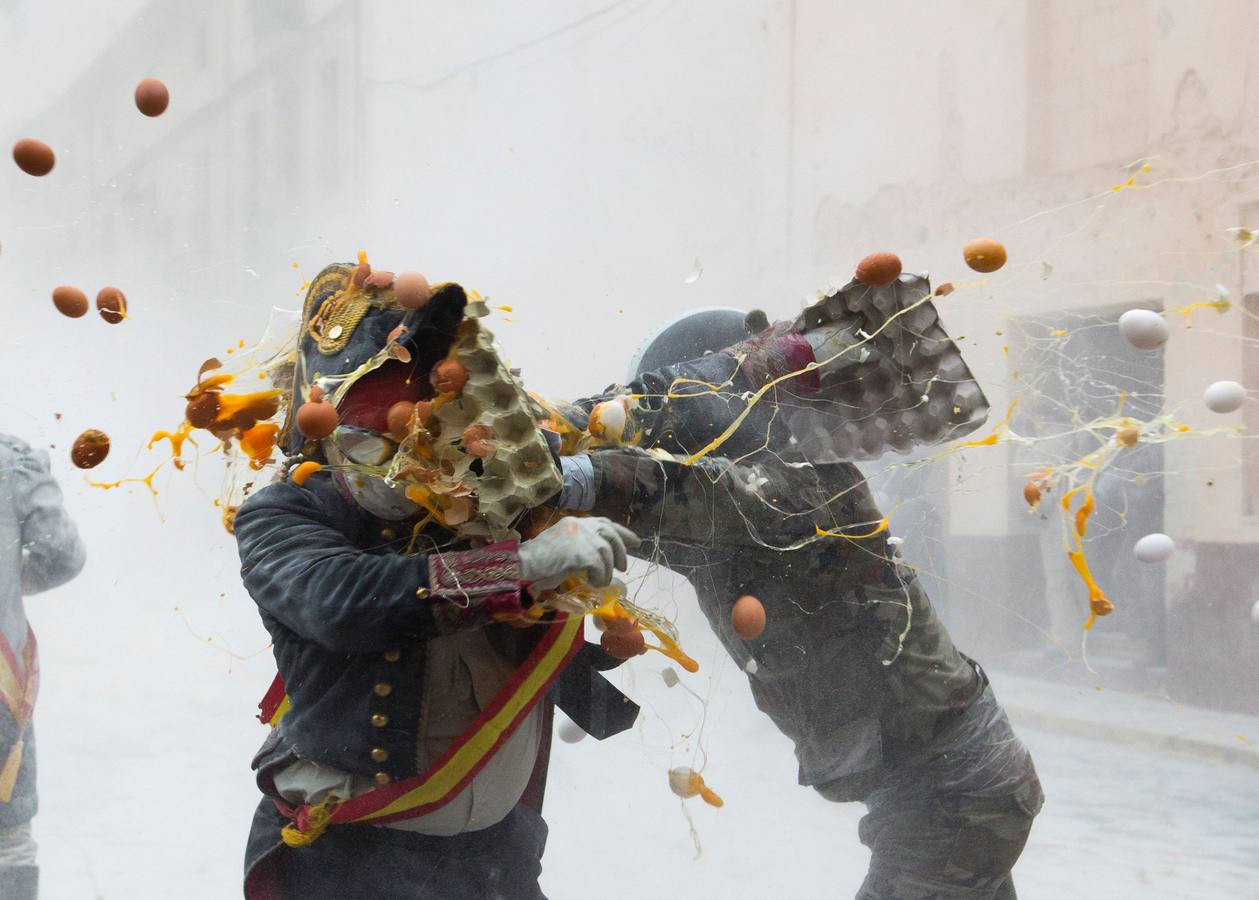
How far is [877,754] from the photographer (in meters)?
1.17

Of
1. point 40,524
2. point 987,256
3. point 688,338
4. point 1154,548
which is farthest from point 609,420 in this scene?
point 40,524

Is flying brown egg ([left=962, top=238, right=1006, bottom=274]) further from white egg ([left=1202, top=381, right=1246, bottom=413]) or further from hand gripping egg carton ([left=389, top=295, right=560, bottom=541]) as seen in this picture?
hand gripping egg carton ([left=389, top=295, right=560, bottom=541])

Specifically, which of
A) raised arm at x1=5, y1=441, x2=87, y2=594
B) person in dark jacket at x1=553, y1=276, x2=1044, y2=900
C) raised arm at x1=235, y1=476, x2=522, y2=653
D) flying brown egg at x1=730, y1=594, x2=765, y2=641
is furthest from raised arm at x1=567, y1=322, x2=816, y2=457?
raised arm at x1=5, y1=441, x2=87, y2=594

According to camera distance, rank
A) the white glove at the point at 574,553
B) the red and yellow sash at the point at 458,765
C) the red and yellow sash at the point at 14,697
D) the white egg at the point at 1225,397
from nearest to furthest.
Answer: the white glove at the point at 574,553
the red and yellow sash at the point at 458,765
the white egg at the point at 1225,397
the red and yellow sash at the point at 14,697

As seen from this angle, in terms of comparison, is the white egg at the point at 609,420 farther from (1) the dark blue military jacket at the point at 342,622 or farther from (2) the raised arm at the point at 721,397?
(1) the dark blue military jacket at the point at 342,622

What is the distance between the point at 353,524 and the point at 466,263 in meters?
0.92

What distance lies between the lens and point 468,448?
2.63ft

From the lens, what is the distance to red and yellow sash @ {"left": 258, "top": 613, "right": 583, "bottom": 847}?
89cm

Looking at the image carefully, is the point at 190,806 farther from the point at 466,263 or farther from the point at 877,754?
the point at 877,754

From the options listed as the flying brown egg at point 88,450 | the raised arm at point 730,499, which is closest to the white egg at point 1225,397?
the raised arm at point 730,499

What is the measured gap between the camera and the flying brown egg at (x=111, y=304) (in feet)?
3.29

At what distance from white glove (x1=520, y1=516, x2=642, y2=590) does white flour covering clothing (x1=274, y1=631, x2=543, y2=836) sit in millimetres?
123

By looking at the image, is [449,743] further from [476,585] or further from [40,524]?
[40,524]

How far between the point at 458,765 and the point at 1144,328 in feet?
2.44
